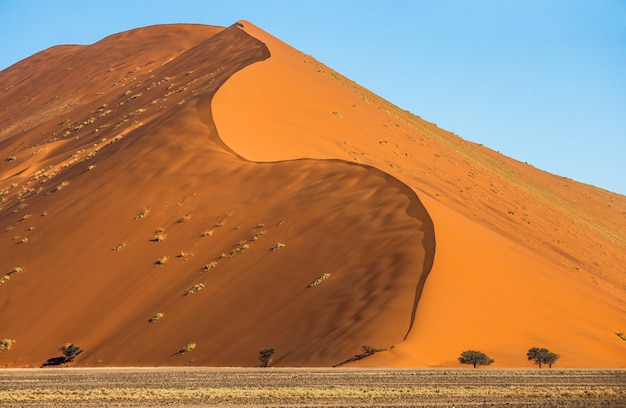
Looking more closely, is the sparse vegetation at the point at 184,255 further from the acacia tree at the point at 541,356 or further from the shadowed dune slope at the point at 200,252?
the acacia tree at the point at 541,356

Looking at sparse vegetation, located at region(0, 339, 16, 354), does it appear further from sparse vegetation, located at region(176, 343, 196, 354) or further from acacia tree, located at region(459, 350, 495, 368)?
acacia tree, located at region(459, 350, 495, 368)

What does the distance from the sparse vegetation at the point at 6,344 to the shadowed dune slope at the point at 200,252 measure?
44cm

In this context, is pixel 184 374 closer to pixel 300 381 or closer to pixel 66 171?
pixel 300 381

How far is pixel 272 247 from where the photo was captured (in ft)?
107

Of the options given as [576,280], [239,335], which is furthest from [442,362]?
[576,280]

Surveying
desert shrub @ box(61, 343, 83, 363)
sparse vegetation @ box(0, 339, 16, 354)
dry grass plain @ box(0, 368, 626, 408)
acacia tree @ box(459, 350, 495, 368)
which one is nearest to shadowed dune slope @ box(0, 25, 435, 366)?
desert shrub @ box(61, 343, 83, 363)

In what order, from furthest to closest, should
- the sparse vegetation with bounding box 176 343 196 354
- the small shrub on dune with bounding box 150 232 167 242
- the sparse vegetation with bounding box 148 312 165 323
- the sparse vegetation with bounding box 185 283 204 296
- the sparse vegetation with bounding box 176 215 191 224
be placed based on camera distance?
the sparse vegetation with bounding box 176 215 191 224 → the small shrub on dune with bounding box 150 232 167 242 → the sparse vegetation with bounding box 185 283 204 296 → the sparse vegetation with bounding box 148 312 165 323 → the sparse vegetation with bounding box 176 343 196 354

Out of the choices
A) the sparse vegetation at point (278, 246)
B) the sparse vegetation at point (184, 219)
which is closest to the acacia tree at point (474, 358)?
the sparse vegetation at point (278, 246)

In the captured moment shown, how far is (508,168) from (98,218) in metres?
57.9

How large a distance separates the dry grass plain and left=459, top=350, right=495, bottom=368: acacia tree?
311mm

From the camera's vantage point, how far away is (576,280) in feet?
123

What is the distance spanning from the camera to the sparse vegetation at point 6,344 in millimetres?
31756

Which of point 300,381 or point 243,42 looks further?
point 243,42

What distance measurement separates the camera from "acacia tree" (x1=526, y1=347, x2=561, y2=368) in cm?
2466
